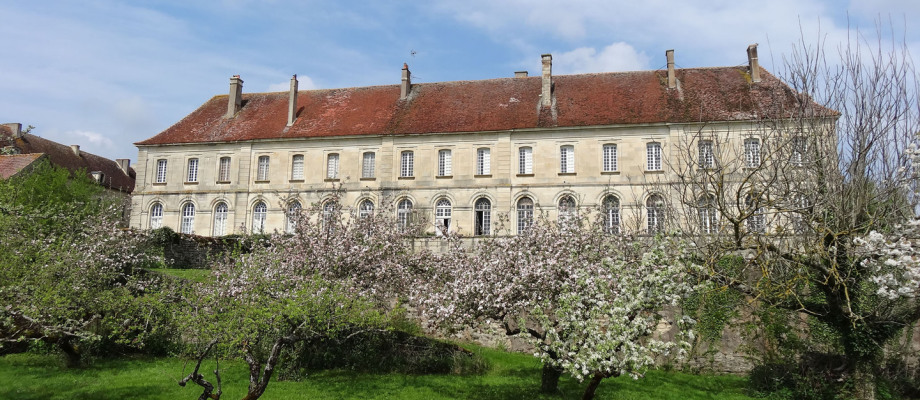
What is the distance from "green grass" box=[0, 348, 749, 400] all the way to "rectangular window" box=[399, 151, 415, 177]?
16.4 meters

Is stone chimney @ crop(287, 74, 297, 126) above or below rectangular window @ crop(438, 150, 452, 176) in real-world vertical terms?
above

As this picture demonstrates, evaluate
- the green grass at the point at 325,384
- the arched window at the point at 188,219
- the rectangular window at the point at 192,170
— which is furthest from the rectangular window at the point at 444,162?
the green grass at the point at 325,384

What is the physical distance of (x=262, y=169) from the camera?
32406 mm

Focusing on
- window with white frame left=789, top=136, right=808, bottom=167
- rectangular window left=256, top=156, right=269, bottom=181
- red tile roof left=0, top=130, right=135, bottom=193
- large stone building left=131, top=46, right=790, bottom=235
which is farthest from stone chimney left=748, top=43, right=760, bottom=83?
red tile roof left=0, top=130, right=135, bottom=193

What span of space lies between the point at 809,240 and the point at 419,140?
21.0 m

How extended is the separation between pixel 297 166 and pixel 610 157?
51.8ft

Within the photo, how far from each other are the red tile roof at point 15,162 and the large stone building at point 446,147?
18.6 feet

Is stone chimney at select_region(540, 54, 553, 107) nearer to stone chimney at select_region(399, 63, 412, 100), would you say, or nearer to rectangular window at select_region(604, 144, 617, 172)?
rectangular window at select_region(604, 144, 617, 172)

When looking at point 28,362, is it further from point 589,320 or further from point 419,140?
point 419,140

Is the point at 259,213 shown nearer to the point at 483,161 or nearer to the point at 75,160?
the point at 483,161

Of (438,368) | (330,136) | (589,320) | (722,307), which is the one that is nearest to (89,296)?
(438,368)

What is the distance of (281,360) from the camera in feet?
48.9

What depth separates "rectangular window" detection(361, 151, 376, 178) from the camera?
31438 mm

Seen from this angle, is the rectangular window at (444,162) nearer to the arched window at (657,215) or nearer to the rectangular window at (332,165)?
the rectangular window at (332,165)
